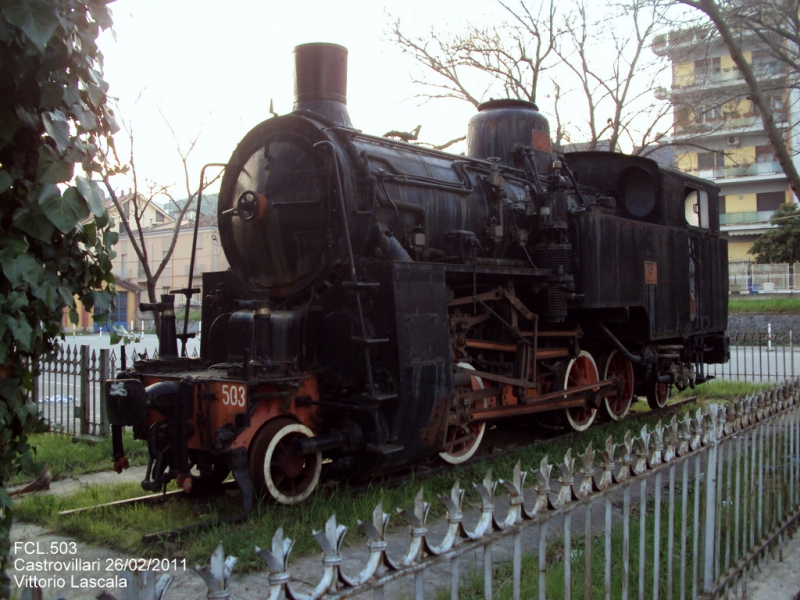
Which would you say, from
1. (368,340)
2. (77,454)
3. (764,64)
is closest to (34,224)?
(368,340)

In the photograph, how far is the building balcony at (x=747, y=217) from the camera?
38.8 meters

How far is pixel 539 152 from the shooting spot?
9.00 m

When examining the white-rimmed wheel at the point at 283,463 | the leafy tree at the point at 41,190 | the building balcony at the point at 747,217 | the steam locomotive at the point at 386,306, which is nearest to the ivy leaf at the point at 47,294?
the leafy tree at the point at 41,190

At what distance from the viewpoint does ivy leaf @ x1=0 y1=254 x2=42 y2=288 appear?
2148 millimetres

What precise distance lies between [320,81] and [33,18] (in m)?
4.93

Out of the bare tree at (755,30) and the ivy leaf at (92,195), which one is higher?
the bare tree at (755,30)

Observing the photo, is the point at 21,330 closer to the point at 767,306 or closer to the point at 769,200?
the point at 767,306

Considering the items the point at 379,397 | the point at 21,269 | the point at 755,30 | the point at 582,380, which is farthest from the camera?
the point at 582,380

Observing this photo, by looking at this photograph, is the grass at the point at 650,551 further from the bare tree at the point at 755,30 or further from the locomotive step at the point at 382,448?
the bare tree at the point at 755,30

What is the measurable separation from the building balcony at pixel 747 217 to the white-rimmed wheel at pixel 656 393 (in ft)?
105

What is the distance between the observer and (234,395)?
5.09 metres

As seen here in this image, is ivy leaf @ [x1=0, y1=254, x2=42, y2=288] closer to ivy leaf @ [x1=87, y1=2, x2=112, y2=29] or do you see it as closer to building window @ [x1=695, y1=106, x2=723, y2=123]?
ivy leaf @ [x1=87, y1=2, x2=112, y2=29]

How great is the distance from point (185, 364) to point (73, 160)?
160 inches

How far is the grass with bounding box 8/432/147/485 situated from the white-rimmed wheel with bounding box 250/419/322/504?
2.62 m
